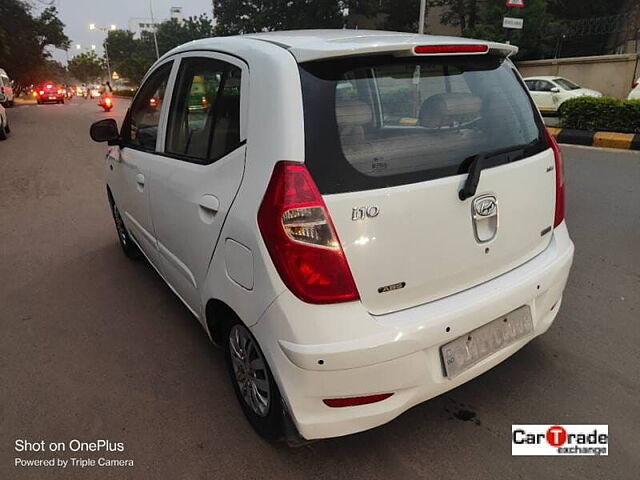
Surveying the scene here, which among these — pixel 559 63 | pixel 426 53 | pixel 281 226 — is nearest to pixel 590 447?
pixel 281 226

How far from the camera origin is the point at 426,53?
1939 millimetres

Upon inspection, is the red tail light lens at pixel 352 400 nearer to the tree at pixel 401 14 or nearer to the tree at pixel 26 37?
the tree at pixel 26 37

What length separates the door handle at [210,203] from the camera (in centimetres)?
209

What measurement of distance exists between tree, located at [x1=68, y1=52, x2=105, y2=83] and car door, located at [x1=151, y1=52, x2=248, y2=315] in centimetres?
10873

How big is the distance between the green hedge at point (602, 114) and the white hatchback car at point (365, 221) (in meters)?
8.73

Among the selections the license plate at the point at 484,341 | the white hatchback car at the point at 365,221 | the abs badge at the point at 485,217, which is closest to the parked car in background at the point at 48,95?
the white hatchback car at the point at 365,221

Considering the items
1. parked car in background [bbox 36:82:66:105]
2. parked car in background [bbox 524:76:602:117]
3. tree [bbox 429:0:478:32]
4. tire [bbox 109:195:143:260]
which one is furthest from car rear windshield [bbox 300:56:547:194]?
parked car in background [bbox 36:82:66:105]

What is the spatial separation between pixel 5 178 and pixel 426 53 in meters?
8.63

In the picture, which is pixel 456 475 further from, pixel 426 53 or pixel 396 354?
pixel 426 53

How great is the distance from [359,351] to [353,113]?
2.86 ft

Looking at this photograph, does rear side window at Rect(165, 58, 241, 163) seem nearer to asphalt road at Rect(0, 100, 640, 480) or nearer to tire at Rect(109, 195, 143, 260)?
asphalt road at Rect(0, 100, 640, 480)

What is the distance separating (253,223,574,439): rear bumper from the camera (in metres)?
1.69

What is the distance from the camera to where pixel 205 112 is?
2.41 metres

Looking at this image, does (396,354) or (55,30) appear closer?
(396,354)
